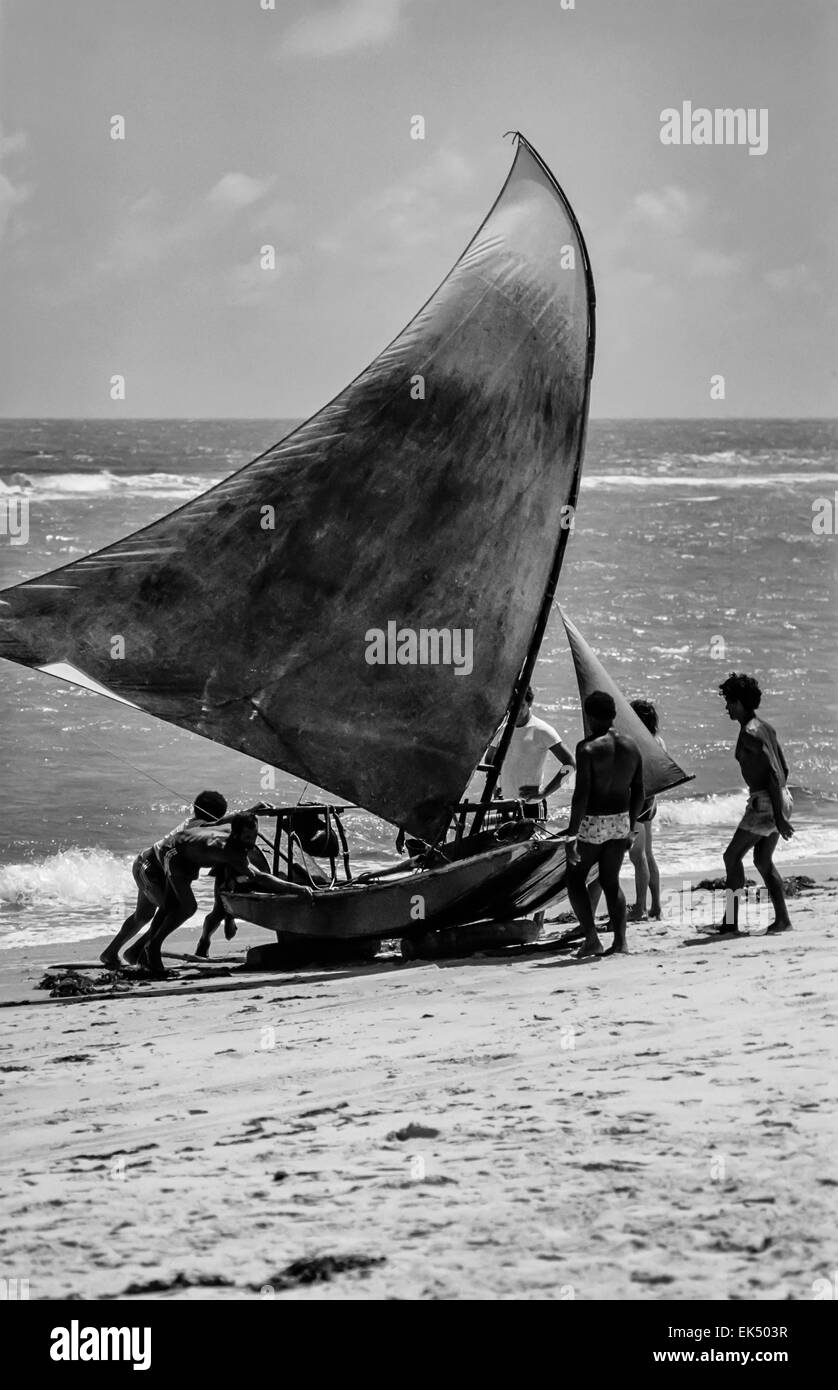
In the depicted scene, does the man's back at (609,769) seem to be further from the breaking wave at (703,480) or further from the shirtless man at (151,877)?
the breaking wave at (703,480)

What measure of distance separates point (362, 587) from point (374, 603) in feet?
0.38

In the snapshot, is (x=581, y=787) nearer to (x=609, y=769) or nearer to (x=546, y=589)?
(x=609, y=769)

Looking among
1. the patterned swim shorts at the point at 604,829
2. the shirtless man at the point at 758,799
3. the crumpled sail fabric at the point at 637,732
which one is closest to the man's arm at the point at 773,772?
the shirtless man at the point at 758,799

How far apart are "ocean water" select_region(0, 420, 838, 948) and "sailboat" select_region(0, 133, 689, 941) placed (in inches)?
69.7

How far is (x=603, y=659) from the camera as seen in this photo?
80.7ft

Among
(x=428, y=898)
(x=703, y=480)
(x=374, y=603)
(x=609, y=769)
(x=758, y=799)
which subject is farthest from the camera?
(x=703, y=480)

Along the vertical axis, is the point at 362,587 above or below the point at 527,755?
above

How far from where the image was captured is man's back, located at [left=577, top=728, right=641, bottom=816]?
830 centimetres

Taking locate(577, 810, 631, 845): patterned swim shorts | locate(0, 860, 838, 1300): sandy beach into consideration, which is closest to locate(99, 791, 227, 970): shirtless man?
locate(0, 860, 838, 1300): sandy beach

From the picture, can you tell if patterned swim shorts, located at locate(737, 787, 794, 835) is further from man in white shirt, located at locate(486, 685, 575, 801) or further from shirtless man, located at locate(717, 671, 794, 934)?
man in white shirt, located at locate(486, 685, 575, 801)

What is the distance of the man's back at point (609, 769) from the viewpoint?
8.30 meters

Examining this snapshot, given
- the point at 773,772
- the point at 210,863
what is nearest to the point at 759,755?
the point at 773,772

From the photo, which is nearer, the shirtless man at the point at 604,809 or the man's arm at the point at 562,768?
the shirtless man at the point at 604,809

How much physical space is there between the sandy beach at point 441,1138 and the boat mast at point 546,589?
1655mm
